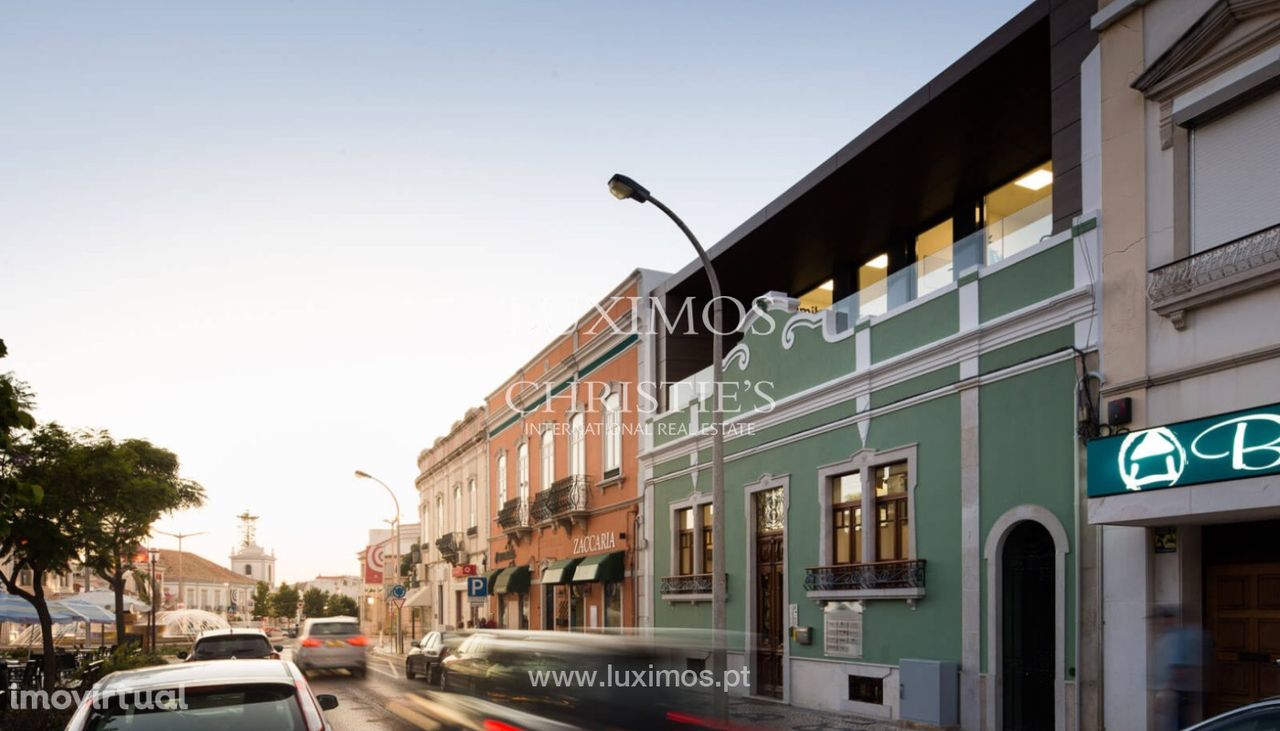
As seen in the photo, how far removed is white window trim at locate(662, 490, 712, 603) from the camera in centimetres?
2314

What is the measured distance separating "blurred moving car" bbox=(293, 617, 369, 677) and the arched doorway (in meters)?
18.9

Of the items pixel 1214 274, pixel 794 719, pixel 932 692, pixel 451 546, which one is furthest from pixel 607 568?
pixel 451 546

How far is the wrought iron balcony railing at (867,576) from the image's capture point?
15.7 metres

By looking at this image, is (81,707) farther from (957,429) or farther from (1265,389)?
(957,429)

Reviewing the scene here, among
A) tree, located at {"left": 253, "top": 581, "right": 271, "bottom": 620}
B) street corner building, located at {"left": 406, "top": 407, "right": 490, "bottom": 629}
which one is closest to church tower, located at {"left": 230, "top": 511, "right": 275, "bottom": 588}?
tree, located at {"left": 253, "top": 581, "right": 271, "bottom": 620}

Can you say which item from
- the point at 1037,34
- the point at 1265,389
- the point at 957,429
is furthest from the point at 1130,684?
the point at 1037,34

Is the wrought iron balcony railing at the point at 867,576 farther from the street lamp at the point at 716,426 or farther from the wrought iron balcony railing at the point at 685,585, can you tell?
the wrought iron balcony railing at the point at 685,585

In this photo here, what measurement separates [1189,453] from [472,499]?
36.8m

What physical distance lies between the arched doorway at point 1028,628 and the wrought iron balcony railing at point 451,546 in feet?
111

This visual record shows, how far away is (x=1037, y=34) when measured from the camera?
555 inches

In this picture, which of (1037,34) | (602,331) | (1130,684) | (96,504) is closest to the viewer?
(1130,684)

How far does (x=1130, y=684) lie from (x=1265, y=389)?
3.38 m

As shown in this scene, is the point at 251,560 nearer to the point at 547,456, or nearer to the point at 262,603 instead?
the point at 262,603

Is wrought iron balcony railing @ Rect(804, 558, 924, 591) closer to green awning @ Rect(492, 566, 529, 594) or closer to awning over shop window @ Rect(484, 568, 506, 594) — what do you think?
green awning @ Rect(492, 566, 529, 594)
